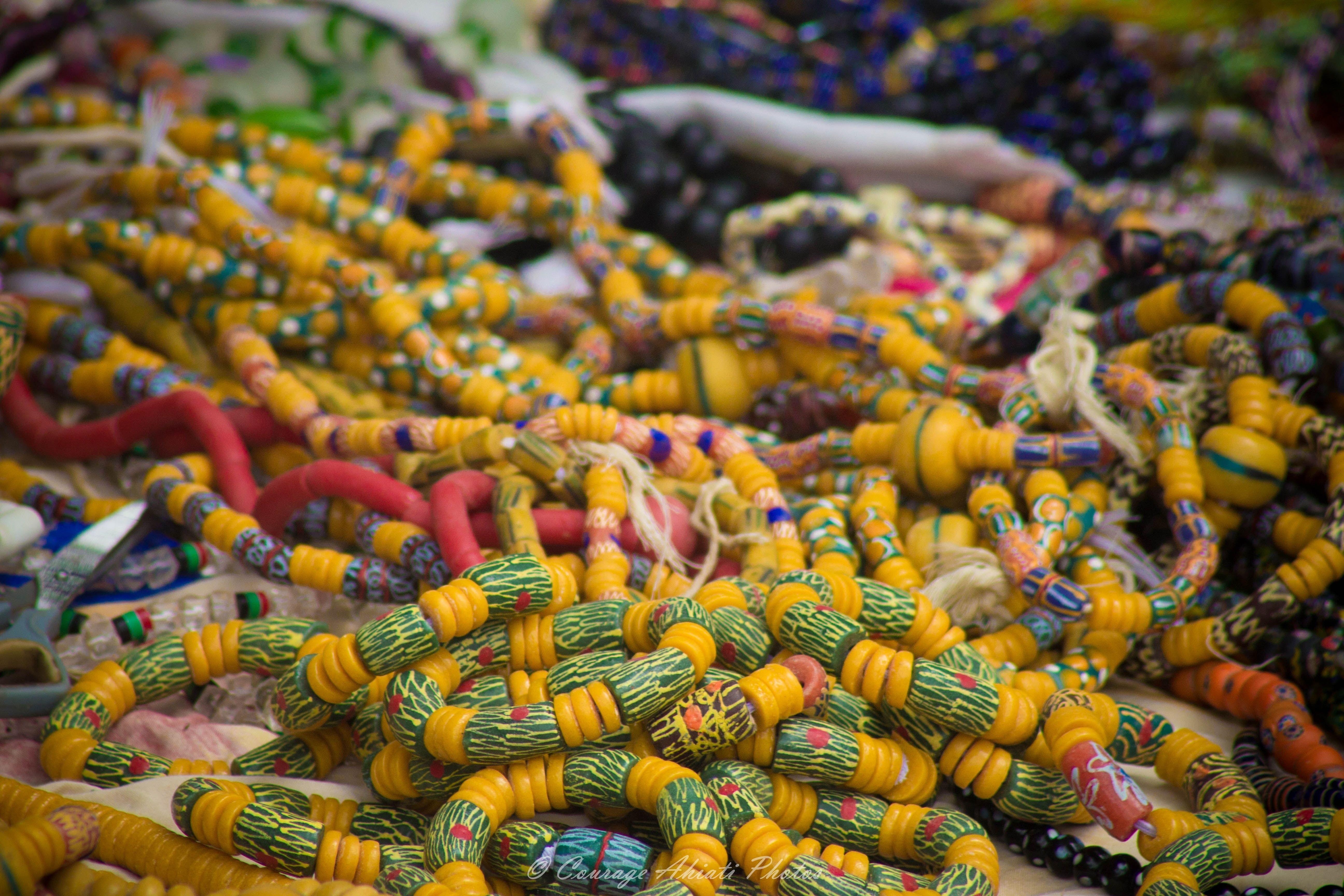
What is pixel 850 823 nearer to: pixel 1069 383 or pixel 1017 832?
pixel 1017 832

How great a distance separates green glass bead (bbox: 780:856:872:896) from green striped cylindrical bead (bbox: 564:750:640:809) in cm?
15

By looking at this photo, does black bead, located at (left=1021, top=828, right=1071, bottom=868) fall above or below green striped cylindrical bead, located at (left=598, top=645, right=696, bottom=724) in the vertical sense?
below

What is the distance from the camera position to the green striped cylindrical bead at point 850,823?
2.88ft

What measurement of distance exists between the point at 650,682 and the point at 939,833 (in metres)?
0.30

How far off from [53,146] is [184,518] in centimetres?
103

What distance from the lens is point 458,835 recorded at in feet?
2.56

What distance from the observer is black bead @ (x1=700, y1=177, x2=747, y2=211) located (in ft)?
6.77

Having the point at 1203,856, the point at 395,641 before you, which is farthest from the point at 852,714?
the point at 395,641

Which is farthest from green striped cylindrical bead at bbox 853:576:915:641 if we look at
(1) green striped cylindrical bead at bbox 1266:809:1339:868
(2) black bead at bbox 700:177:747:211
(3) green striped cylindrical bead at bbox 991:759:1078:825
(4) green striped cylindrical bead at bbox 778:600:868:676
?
(2) black bead at bbox 700:177:747:211

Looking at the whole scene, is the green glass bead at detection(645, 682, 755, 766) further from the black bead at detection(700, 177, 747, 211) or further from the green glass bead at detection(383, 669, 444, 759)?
the black bead at detection(700, 177, 747, 211)

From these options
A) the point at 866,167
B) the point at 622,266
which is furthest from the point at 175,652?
the point at 866,167

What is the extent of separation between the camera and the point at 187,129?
1889 mm

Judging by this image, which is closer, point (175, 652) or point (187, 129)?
point (175, 652)

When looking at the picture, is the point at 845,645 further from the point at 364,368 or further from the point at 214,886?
the point at 364,368
